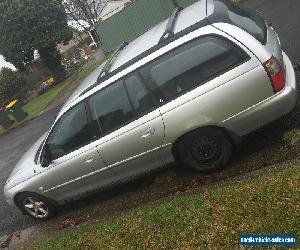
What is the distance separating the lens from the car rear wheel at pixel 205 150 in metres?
6.15

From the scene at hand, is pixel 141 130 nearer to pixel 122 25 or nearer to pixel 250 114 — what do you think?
pixel 250 114

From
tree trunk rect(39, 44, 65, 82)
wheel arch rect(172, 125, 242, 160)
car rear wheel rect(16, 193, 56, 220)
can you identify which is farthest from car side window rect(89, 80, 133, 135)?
tree trunk rect(39, 44, 65, 82)

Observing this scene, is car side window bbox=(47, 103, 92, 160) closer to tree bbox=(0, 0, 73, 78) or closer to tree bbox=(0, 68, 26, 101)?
tree bbox=(0, 0, 73, 78)

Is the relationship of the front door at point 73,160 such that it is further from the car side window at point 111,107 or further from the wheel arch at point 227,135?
the wheel arch at point 227,135

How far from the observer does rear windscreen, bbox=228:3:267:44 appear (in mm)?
6039

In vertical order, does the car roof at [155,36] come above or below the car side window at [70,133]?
above

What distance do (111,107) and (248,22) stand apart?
2336 millimetres

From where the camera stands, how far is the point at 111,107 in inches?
255

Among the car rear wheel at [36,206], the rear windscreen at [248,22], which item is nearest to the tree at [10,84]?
the car rear wheel at [36,206]

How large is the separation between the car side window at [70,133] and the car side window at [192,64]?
1260 mm

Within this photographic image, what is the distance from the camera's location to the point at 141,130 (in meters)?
6.25

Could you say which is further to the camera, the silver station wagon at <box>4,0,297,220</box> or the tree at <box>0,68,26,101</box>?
the tree at <box>0,68,26,101</box>

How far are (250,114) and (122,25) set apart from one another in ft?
58.5

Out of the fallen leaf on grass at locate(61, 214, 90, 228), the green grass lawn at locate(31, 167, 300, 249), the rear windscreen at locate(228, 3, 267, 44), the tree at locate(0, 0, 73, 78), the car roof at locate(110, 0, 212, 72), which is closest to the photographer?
the green grass lawn at locate(31, 167, 300, 249)
